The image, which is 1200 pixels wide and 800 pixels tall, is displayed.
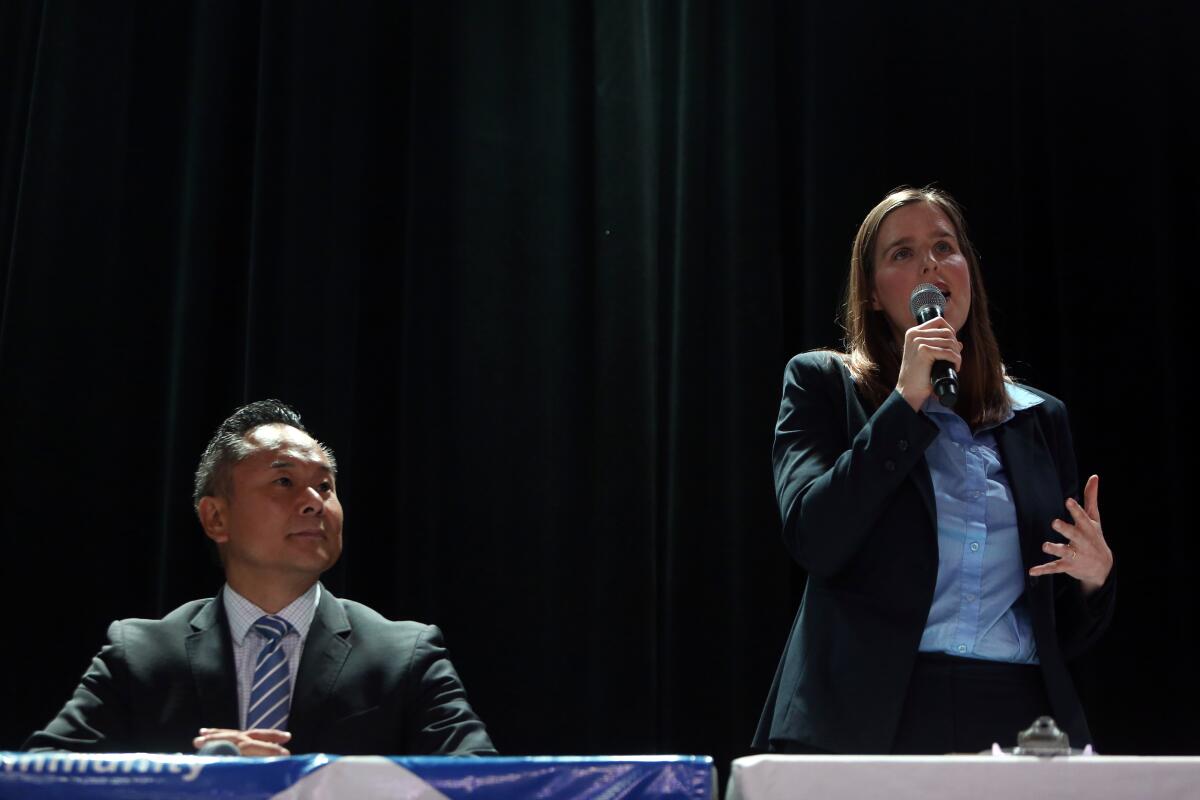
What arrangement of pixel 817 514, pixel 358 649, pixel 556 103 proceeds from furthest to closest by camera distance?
pixel 556 103, pixel 358 649, pixel 817 514

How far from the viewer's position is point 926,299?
1752mm

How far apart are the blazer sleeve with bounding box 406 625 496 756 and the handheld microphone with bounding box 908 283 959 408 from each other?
0.72 meters

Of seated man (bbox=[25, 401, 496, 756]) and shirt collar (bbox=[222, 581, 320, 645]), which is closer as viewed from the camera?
seated man (bbox=[25, 401, 496, 756])

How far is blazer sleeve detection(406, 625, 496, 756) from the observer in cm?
178

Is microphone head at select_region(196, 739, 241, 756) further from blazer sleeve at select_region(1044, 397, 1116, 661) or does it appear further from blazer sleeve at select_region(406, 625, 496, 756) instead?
blazer sleeve at select_region(1044, 397, 1116, 661)

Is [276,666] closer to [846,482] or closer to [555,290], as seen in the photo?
[846,482]

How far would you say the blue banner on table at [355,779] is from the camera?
0.96 m

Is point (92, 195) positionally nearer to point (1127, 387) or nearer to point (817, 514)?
point (817, 514)

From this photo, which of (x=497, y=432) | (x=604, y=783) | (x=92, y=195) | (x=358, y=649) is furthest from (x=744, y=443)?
(x=604, y=783)

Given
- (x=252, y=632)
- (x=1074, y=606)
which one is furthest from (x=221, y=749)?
(x=1074, y=606)

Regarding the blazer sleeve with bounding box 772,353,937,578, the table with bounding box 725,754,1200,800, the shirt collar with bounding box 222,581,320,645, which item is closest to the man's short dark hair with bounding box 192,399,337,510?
the shirt collar with bounding box 222,581,320,645

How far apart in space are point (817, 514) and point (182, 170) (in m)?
1.71

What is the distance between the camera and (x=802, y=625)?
1659 millimetres

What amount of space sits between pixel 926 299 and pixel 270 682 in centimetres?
105
